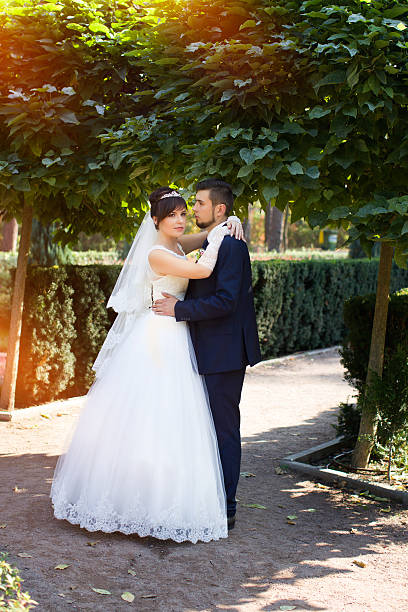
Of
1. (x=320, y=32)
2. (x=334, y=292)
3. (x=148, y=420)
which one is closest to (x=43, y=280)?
(x=148, y=420)

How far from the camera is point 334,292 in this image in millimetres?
13461

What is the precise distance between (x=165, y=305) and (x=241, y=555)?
5.26 ft

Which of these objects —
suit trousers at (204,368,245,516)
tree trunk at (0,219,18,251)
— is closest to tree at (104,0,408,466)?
suit trousers at (204,368,245,516)

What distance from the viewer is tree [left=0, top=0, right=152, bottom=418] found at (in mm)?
5488

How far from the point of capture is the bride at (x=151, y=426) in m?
4.12

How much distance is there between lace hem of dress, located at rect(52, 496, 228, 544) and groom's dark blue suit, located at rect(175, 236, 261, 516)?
30 cm

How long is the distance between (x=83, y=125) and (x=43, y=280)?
7.33ft

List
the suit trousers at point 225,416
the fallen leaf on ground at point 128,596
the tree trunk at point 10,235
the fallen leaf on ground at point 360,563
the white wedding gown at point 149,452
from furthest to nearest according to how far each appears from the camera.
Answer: the tree trunk at point 10,235 < the suit trousers at point 225,416 < the white wedding gown at point 149,452 < the fallen leaf on ground at point 360,563 < the fallen leaf on ground at point 128,596

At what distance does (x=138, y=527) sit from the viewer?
4082 mm

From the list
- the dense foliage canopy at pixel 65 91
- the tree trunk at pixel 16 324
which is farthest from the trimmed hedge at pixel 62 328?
the dense foliage canopy at pixel 65 91

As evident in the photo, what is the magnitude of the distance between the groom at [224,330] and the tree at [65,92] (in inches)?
51.9

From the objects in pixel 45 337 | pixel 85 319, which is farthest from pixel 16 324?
pixel 85 319

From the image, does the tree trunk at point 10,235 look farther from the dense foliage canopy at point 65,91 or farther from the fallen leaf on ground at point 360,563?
the fallen leaf on ground at point 360,563

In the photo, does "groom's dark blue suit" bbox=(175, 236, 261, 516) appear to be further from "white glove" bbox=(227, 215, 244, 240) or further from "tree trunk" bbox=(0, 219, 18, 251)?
"tree trunk" bbox=(0, 219, 18, 251)
